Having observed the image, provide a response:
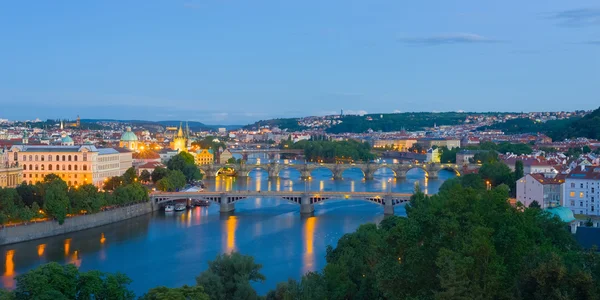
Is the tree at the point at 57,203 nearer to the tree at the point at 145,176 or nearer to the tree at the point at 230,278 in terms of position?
the tree at the point at 230,278

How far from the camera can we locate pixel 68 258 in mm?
15188

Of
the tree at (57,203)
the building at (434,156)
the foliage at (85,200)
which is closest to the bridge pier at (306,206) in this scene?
the foliage at (85,200)

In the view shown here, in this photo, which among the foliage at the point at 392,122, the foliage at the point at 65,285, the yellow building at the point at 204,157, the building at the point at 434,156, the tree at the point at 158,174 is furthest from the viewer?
the foliage at the point at 392,122

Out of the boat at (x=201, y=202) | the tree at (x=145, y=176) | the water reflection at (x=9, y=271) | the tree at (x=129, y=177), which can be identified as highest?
the tree at (x=129, y=177)

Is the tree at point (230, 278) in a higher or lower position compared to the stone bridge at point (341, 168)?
higher

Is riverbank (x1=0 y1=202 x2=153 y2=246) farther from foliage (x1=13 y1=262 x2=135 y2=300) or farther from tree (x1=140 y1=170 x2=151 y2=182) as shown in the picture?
foliage (x1=13 y1=262 x2=135 y2=300)

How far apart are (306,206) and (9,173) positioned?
833 cm

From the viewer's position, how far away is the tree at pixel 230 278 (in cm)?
1017

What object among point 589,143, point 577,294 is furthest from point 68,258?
point 589,143

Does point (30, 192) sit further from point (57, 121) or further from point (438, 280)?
point (57, 121)

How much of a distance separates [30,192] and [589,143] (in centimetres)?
2912

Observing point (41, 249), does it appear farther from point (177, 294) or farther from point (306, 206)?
point (177, 294)

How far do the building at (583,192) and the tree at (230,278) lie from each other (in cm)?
920

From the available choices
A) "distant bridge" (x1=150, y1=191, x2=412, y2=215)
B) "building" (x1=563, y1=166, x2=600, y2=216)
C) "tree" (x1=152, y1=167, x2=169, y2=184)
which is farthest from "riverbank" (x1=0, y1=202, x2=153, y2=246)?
"building" (x1=563, y1=166, x2=600, y2=216)
